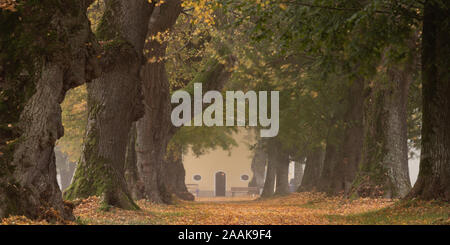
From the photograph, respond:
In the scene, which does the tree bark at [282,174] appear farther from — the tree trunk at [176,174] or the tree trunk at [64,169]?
the tree trunk at [64,169]

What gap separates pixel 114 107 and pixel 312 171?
2441 cm

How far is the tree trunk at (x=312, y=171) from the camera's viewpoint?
38.2 metres

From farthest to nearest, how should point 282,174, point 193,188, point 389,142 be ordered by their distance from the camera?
point 193,188 < point 282,174 < point 389,142

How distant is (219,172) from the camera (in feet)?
233

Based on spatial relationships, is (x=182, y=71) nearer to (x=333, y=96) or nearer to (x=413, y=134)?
(x=333, y=96)

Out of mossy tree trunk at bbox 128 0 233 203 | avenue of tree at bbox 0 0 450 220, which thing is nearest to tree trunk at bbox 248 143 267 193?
avenue of tree at bbox 0 0 450 220

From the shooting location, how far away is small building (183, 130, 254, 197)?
7038 cm

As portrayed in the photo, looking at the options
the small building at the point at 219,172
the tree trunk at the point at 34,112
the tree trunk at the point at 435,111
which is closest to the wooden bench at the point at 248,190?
the small building at the point at 219,172

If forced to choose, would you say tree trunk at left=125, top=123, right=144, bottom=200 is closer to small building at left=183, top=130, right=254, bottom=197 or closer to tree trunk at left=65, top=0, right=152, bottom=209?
tree trunk at left=65, top=0, right=152, bottom=209

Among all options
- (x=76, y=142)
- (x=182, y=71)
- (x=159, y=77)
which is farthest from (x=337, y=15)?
(x=76, y=142)

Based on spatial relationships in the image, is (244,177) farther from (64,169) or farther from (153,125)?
(153,125)

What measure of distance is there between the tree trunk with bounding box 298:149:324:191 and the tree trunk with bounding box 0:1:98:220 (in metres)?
27.8

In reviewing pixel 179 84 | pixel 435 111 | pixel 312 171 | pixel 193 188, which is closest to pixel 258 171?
pixel 193 188

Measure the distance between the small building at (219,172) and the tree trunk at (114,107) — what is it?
53.4 metres
